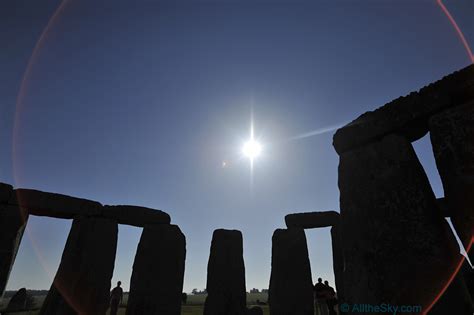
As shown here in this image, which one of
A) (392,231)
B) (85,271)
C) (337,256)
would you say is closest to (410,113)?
(392,231)

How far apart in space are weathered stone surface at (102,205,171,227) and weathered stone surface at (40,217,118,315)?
243 millimetres

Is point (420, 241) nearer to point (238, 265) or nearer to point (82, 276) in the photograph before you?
point (238, 265)

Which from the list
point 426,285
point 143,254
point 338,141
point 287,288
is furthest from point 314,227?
point 426,285

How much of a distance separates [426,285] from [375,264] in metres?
0.40

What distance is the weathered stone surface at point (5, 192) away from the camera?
6.79 metres

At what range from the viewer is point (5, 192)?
684cm

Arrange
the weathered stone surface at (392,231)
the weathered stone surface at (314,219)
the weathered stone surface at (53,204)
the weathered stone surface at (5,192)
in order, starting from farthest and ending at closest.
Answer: the weathered stone surface at (314,219)
the weathered stone surface at (53,204)
the weathered stone surface at (5,192)
the weathered stone surface at (392,231)

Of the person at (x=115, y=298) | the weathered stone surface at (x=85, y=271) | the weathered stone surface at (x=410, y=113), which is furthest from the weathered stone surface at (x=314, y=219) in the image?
the weathered stone surface at (x=410, y=113)

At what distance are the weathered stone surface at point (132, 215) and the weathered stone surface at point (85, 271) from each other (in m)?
0.24

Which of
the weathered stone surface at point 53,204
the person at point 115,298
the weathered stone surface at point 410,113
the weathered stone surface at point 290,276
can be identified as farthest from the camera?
the person at point 115,298

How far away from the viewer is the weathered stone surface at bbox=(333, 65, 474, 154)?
Answer: 8.79 ft

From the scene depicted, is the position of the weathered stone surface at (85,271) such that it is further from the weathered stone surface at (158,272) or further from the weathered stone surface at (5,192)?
the weathered stone surface at (5,192)

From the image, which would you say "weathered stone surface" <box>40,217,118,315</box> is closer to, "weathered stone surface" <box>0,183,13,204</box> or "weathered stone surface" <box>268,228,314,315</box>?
"weathered stone surface" <box>0,183,13,204</box>

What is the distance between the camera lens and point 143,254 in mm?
7371
